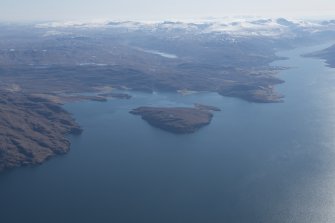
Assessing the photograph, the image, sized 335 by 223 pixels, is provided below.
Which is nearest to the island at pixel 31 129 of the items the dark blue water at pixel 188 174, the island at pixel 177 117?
the dark blue water at pixel 188 174

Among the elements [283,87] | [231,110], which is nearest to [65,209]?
[231,110]

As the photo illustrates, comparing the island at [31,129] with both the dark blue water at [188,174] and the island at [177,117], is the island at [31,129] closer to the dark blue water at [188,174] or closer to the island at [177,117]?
the dark blue water at [188,174]

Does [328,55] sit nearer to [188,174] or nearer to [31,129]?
[31,129]

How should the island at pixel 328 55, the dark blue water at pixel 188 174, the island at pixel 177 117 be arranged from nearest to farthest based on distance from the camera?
1. the dark blue water at pixel 188 174
2. the island at pixel 177 117
3. the island at pixel 328 55

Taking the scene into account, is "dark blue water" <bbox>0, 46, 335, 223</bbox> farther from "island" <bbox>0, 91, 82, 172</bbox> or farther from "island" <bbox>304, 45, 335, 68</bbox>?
"island" <bbox>304, 45, 335, 68</bbox>

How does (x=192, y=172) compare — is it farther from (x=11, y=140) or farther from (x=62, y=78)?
(x=62, y=78)

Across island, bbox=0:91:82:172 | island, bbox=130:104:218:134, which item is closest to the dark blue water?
island, bbox=130:104:218:134
